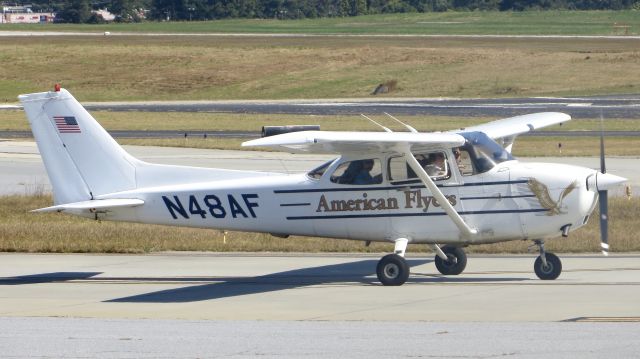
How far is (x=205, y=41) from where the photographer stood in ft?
324

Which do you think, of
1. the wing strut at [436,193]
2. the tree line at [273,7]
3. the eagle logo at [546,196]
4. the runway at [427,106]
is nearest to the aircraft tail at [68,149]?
the wing strut at [436,193]

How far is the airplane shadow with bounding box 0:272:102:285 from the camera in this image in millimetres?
16656

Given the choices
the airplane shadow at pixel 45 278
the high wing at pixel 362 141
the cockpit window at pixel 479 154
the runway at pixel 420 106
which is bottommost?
the runway at pixel 420 106

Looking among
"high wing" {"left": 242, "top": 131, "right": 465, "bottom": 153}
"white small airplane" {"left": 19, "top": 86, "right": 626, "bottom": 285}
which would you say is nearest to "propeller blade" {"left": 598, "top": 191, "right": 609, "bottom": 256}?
"white small airplane" {"left": 19, "top": 86, "right": 626, "bottom": 285}

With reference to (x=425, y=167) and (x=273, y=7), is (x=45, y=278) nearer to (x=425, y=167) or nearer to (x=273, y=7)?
(x=425, y=167)

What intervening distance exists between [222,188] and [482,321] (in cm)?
511

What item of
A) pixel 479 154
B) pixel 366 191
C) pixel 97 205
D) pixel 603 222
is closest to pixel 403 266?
pixel 366 191

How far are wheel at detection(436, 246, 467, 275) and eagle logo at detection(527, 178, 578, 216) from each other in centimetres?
180

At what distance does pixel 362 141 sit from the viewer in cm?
1501

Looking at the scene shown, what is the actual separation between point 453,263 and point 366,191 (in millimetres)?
1755

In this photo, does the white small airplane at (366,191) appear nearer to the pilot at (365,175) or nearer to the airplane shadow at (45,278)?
the pilot at (365,175)

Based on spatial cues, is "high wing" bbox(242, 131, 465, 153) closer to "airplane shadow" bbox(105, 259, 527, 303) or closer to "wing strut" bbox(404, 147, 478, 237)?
"wing strut" bbox(404, 147, 478, 237)

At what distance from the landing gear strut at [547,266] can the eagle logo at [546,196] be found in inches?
26.6

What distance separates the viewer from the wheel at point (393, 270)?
15641 millimetres
